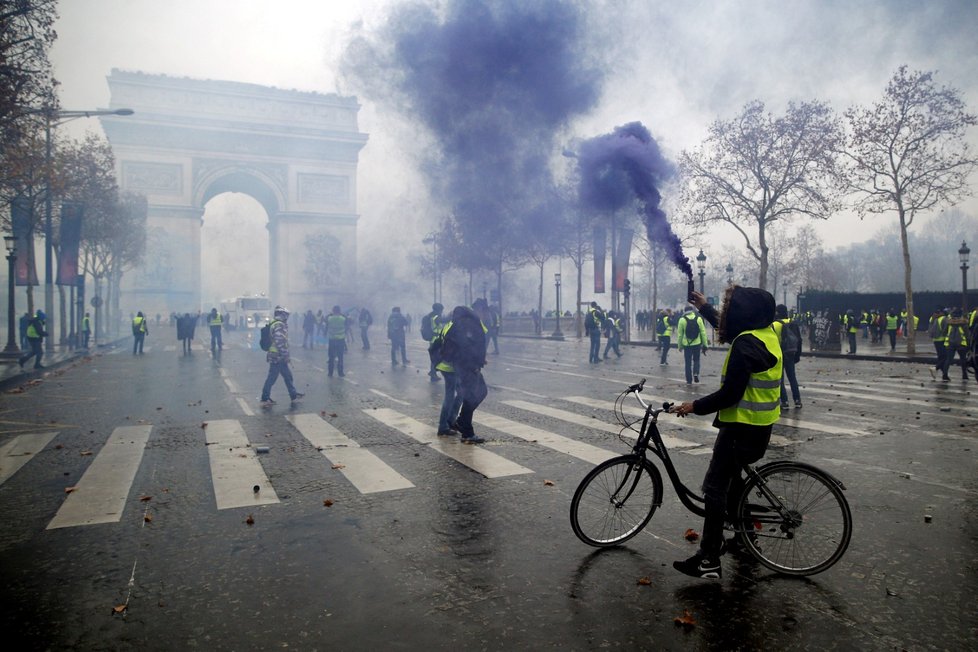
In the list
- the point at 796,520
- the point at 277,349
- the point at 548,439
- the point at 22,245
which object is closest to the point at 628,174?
the point at 548,439

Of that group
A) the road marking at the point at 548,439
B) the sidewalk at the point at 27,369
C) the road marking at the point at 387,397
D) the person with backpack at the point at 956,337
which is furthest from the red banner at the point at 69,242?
the person with backpack at the point at 956,337

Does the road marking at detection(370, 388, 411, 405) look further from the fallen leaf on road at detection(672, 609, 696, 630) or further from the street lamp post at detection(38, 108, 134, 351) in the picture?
the street lamp post at detection(38, 108, 134, 351)

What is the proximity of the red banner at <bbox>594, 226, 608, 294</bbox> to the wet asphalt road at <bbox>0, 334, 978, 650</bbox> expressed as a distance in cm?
1896

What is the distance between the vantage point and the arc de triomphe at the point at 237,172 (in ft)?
207

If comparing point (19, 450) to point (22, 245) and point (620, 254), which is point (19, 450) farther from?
point (22, 245)

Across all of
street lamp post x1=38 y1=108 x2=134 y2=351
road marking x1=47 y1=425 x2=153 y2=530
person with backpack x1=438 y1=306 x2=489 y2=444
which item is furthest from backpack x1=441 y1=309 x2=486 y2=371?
street lamp post x1=38 y1=108 x2=134 y2=351

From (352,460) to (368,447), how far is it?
2.54 ft

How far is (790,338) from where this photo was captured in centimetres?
1156

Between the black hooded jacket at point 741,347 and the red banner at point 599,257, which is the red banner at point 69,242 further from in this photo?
the black hooded jacket at point 741,347

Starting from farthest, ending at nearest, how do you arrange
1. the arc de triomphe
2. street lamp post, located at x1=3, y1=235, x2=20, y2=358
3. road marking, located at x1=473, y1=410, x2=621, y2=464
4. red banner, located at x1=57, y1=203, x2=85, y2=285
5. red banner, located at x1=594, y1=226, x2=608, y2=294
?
the arc de triomphe → red banner, located at x1=594, y1=226, x2=608, y2=294 → red banner, located at x1=57, y1=203, x2=85, y2=285 → street lamp post, located at x1=3, y1=235, x2=20, y2=358 → road marking, located at x1=473, y1=410, x2=621, y2=464

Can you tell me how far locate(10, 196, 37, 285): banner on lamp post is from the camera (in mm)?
26328

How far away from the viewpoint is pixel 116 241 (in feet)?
150

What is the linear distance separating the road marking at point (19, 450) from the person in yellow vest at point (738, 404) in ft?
22.7

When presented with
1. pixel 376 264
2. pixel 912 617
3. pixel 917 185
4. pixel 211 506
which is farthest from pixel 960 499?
pixel 376 264
